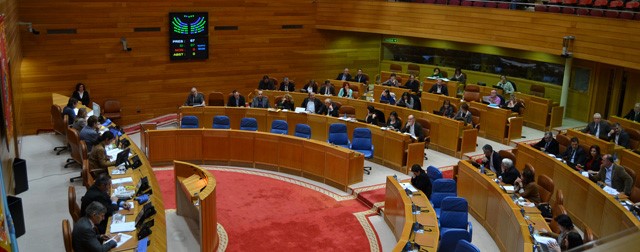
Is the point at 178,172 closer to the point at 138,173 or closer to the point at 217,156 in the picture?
the point at 138,173

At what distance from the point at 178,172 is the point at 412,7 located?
10907 millimetres

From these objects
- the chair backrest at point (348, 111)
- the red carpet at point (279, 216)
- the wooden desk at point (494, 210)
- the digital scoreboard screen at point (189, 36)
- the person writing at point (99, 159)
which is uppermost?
the digital scoreboard screen at point (189, 36)

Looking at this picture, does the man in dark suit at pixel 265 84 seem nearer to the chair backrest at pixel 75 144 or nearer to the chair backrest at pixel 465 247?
the chair backrest at pixel 75 144

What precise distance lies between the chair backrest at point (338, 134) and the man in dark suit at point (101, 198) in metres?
5.82

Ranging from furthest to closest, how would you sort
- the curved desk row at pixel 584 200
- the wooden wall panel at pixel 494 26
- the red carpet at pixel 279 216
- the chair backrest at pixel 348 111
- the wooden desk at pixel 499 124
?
the wooden desk at pixel 499 124, the chair backrest at pixel 348 111, the wooden wall panel at pixel 494 26, the red carpet at pixel 279 216, the curved desk row at pixel 584 200

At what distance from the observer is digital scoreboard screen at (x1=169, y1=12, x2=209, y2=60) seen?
16953mm

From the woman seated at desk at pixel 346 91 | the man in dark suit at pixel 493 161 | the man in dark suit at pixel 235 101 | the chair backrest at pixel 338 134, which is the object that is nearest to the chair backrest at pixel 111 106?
the man in dark suit at pixel 235 101

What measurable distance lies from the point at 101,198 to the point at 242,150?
548 cm

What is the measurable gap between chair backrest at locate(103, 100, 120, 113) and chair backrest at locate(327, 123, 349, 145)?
644 centimetres

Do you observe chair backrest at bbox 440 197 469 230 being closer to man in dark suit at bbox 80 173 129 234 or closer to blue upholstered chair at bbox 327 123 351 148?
man in dark suit at bbox 80 173 129 234

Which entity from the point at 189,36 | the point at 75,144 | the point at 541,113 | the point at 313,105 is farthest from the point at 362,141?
A: the point at 189,36

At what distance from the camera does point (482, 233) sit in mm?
9828

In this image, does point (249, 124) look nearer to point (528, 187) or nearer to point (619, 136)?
point (528, 187)

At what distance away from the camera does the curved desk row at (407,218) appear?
7586mm
